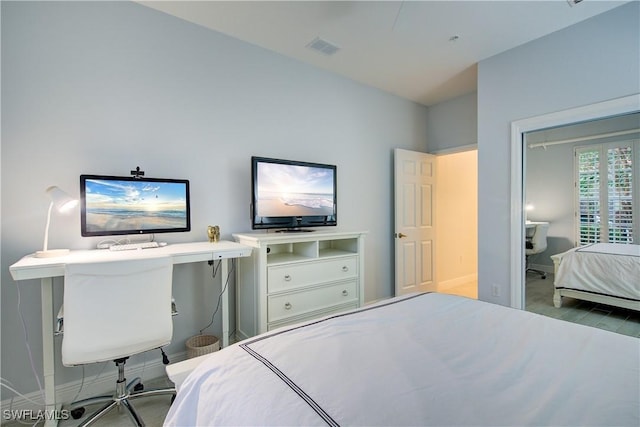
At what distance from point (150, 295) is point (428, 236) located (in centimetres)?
350

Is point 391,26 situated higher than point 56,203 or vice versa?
point 391,26

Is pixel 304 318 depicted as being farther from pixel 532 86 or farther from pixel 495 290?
pixel 532 86

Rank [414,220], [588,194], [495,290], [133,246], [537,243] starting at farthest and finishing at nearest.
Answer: [414,220] → [495,290] → [537,243] → [588,194] → [133,246]

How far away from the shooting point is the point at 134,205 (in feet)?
6.77

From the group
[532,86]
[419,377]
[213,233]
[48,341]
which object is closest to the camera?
[419,377]

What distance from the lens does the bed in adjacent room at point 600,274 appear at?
7.50 feet


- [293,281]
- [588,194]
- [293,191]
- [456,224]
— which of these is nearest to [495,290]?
[588,194]

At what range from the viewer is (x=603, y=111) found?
2.31 meters

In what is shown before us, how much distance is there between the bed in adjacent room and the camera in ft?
7.50

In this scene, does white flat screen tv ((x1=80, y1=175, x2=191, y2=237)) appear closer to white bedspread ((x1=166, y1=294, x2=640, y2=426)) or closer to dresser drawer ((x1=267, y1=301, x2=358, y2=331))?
dresser drawer ((x1=267, y1=301, x2=358, y2=331))

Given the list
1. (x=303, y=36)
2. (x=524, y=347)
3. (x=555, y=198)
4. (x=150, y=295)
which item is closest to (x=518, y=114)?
(x=555, y=198)

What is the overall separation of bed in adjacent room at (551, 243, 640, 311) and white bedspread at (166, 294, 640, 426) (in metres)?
1.65

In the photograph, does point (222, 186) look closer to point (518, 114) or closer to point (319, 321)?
point (319, 321)

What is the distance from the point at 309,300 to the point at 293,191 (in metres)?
0.98
